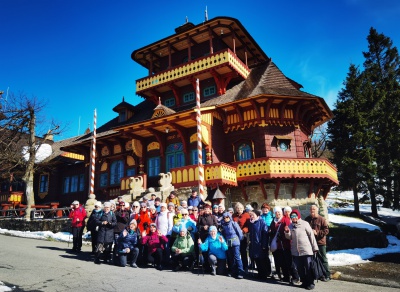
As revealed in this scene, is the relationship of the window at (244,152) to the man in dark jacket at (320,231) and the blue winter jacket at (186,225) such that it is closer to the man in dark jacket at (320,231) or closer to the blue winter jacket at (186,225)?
the blue winter jacket at (186,225)

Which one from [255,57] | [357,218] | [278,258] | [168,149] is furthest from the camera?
[255,57]

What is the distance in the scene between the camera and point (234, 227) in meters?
8.68

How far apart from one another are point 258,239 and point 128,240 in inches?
144

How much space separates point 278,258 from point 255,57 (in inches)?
804

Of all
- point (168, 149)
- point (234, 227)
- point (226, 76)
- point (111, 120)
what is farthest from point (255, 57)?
point (234, 227)

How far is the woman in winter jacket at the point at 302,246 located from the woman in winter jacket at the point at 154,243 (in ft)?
11.9

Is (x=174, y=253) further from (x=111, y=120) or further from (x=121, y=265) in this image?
(x=111, y=120)

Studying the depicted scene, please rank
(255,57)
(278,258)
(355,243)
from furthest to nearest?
(255,57) < (355,243) < (278,258)

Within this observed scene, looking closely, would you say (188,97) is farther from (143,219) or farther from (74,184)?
(143,219)

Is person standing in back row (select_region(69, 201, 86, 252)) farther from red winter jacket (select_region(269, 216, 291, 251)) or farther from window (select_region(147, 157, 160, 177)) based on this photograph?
window (select_region(147, 157, 160, 177))

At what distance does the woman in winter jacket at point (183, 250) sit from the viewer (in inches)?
350

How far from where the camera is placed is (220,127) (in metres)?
20.4

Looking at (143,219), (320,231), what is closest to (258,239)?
(320,231)

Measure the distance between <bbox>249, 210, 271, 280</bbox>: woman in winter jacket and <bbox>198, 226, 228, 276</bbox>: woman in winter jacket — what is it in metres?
0.74
